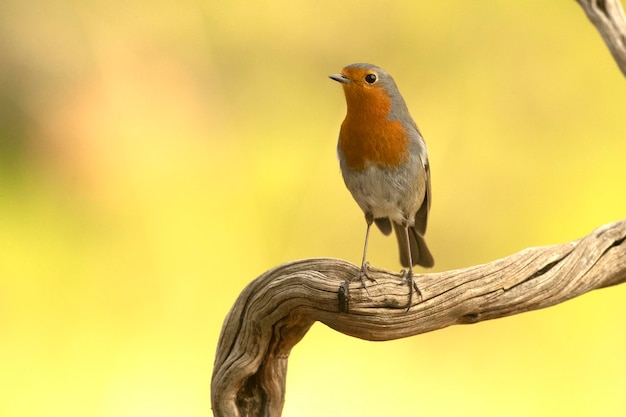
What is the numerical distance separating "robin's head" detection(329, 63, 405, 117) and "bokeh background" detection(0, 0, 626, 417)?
1063 mm

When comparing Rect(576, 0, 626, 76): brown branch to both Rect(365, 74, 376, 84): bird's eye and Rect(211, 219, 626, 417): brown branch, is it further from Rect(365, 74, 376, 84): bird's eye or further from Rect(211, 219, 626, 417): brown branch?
Rect(365, 74, 376, 84): bird's eye

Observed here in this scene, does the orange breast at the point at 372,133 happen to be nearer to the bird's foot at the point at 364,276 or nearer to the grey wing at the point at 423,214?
the grey wing at the point at 423,214

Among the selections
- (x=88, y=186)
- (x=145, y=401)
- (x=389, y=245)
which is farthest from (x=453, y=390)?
(x=88, y=186)

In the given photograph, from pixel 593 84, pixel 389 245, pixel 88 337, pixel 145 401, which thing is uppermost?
pixel 593 84

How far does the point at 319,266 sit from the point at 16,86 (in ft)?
6.14

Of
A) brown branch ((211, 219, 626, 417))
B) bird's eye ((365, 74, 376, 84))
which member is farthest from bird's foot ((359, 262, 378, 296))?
bird's eye ((365, 74, 376, 84))

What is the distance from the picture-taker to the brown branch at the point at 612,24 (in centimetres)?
319

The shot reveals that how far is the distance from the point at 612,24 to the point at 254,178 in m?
1.83

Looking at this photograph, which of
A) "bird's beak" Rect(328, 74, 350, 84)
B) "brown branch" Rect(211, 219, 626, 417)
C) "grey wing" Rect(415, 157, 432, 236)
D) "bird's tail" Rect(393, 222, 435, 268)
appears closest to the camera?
"brown branch" Rect(211, 219, 626, 417)

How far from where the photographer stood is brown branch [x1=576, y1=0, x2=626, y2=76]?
3186 mm

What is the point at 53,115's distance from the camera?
381 centimetres

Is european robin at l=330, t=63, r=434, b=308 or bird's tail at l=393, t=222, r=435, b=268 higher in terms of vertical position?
european robin at l=330, t=63, r=434, b=308

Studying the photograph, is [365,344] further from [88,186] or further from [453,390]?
[88,186]

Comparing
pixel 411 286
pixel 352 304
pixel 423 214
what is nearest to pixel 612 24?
pixel 423 214
